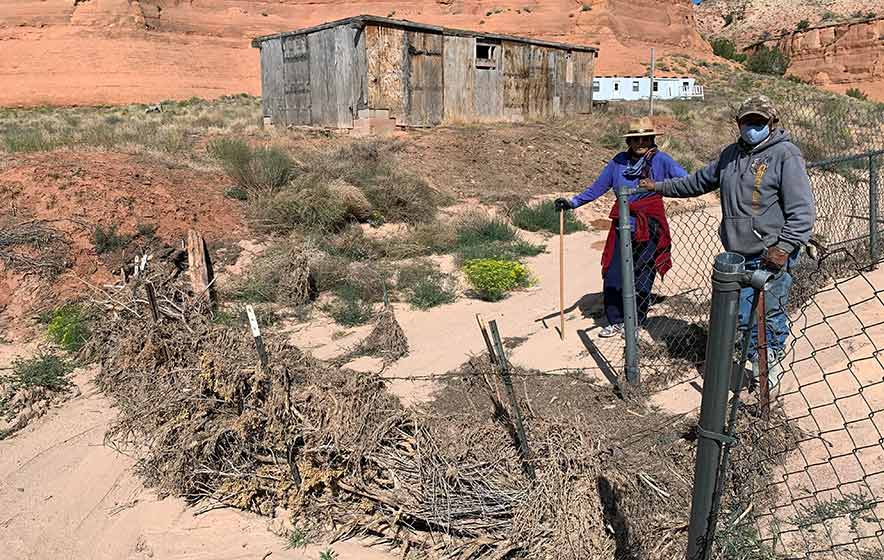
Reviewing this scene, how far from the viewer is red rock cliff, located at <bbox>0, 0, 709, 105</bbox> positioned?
43.1 m

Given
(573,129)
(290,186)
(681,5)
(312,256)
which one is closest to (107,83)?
(573,129)

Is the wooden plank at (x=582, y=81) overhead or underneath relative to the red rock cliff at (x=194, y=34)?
underneath

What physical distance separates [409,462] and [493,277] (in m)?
3.80

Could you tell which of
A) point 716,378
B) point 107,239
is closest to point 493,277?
point 107,239

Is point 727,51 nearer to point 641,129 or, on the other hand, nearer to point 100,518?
point 641,129

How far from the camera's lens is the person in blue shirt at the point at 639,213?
4.87m

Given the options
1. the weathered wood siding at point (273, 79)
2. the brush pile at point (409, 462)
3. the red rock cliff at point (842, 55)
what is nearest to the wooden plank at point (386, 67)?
the weathered wood siding at point (273, 79)

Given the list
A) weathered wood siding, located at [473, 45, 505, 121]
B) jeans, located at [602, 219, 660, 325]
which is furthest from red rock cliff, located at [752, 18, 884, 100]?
jeans, located at [602, 219, 660, 325]

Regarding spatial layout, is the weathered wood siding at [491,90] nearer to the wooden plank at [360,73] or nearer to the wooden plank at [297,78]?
the wooden plank at [360,73]

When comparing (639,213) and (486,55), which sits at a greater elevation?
(486,55)

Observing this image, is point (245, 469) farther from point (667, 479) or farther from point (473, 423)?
point (667, 479)

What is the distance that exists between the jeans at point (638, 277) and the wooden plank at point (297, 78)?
1455 cm

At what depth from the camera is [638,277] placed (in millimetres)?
5254

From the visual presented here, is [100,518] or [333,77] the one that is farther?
[333,77]
